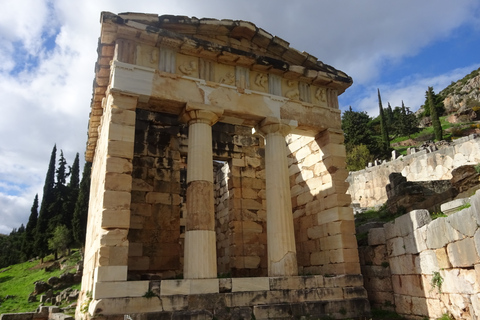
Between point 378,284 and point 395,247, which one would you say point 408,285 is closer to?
point 395,247

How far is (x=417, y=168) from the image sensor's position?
3008 centimetres

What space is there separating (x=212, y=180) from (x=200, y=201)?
0.73m

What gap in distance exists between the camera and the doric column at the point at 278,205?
1053cm

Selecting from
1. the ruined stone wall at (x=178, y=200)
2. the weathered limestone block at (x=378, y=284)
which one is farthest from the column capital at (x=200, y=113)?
the weathered limestone block at (x=378, y=284)

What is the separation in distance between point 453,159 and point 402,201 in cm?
1469

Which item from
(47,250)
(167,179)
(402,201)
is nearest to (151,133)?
(167,179)

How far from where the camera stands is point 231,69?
38.8ft

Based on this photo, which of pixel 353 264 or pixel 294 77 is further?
pixel 294 77

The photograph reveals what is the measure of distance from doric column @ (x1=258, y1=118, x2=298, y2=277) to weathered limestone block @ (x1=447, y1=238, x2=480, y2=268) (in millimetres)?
3962

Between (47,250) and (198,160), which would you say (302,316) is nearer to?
(198,160)

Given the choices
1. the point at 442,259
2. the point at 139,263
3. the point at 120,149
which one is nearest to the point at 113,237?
the point at 120,149

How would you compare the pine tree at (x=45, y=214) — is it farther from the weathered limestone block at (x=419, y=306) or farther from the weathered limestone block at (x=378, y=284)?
the weathered limestone block at (x=419, y=306)

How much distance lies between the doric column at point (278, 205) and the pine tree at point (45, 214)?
134 feet

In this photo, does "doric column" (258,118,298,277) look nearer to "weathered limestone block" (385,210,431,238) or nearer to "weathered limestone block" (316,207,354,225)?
"weathered limestone block" (316,207,354,225)
